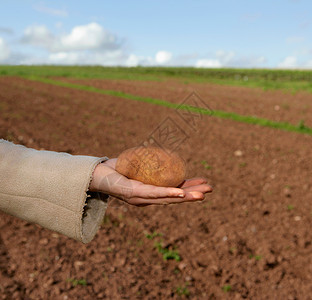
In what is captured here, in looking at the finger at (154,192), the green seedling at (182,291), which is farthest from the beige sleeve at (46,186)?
the green seedling at (182,291)

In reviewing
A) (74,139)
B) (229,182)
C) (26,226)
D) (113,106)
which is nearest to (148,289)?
(26,226)

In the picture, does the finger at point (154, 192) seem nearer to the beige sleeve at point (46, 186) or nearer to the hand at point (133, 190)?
the hand at point (133, 190)

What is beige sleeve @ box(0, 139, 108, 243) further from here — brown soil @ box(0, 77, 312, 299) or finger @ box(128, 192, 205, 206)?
brown soil @ box(0, 77, 312, 299)

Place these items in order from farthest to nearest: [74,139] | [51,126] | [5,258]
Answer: [51,126]
[74,139]
[5,258]

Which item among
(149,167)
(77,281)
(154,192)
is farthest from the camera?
(77,281)

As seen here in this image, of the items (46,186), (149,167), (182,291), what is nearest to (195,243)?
(182,291)

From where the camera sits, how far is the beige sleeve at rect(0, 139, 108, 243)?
1.52 m

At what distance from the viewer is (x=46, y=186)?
1.53 metres

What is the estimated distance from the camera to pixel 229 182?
16.3 ft

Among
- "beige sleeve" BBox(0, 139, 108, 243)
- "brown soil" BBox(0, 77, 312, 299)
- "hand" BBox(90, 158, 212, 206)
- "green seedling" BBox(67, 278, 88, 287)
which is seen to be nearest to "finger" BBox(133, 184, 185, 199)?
"hand" BBox(90, 158, 212, 206)

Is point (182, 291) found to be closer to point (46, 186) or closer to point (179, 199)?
point (179, 199)

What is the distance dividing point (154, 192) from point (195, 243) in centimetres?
217

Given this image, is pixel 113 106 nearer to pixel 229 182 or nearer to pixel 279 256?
pixel 229 182

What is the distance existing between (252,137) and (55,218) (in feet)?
20.0
